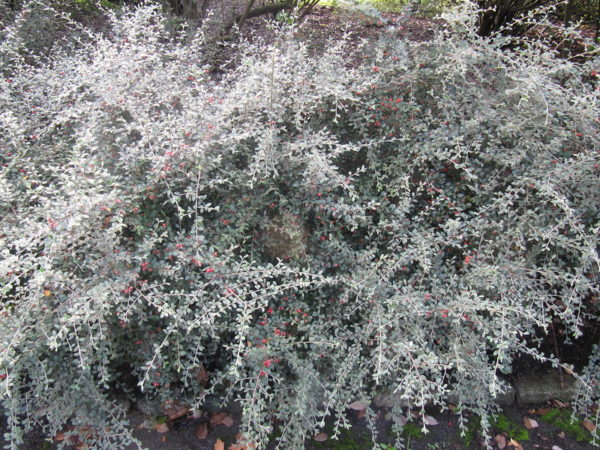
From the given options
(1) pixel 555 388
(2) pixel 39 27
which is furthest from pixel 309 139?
A: (2) pixel 39 27

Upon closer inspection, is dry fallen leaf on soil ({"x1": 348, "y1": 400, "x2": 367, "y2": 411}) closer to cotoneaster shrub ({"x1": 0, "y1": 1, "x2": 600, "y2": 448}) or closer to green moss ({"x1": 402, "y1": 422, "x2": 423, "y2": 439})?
cotoneaster shrub ({"x1": 0, "y1": 1, "x2": 600, "y2": 448})

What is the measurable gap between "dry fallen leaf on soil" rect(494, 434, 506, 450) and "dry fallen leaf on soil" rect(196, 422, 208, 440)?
5.03ft

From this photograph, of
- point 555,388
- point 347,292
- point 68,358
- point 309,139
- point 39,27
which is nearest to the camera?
point 68,358

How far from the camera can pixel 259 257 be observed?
2.50 m

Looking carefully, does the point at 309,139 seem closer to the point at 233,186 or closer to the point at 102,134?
the point at 233,186

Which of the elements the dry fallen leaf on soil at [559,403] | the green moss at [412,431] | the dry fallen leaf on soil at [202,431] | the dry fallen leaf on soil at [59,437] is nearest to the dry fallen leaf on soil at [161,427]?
the dry fallen leaf on soil at [202,431]

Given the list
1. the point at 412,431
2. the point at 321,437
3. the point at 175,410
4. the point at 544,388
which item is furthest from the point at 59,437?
the point at 544,388

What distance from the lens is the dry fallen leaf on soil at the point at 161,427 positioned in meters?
2.38

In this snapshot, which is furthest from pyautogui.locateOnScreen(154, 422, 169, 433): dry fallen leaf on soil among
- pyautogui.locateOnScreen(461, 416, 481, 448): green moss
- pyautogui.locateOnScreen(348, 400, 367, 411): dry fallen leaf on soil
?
pyautogui.locateOnScreen(461, 416, 481, 448): green moss

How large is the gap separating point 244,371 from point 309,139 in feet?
4.12

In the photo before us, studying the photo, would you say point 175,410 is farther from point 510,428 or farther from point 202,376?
point 510,428

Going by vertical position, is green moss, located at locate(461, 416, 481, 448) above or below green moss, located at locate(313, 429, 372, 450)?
above

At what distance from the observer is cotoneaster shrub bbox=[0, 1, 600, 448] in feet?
6.74

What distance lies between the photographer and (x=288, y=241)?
99.7 inches
